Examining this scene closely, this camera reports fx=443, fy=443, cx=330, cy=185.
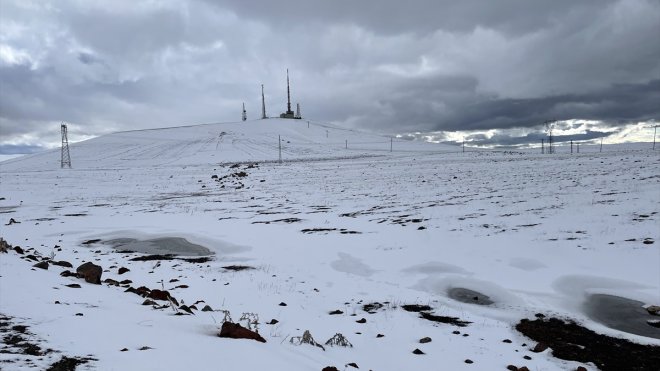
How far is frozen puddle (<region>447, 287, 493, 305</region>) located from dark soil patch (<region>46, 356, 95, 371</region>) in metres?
8.38

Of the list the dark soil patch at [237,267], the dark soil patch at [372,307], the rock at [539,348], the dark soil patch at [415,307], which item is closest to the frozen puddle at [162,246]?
the dark soil patch at [237,267]

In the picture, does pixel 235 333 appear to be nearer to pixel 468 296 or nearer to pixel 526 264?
pixel 468 296

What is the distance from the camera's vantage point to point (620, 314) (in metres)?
9.54

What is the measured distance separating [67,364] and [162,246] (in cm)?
1343

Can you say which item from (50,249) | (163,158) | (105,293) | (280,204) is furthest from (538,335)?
(163,158)

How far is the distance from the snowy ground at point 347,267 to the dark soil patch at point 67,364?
0.29ft

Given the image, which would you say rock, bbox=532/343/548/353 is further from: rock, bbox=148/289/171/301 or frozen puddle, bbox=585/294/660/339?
rock, bbox=148/289/171/301

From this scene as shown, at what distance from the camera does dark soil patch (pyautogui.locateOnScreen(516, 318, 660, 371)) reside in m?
6.98

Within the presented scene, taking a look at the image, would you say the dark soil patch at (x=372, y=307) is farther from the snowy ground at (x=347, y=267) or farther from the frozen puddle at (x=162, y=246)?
the frozen puddle at (x=162, y=246)

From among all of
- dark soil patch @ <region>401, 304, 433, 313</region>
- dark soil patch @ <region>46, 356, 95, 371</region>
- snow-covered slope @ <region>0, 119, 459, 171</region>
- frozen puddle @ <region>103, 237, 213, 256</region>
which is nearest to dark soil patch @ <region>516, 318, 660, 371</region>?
dark soil patch @ <region>401, 304, 433, 313</region>

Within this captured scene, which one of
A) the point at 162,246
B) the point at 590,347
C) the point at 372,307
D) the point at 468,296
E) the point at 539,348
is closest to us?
the point at 539,348

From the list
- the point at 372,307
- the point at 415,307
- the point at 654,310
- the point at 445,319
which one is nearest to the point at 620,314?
the point at 654,310

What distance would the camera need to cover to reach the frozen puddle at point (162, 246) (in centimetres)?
1583

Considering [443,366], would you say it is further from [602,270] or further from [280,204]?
[280,204]
